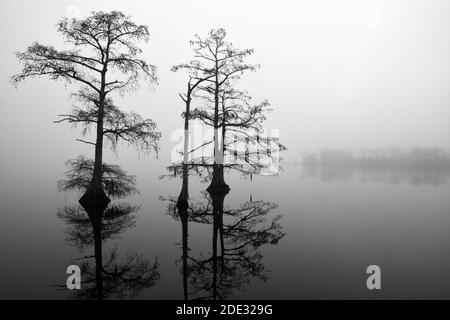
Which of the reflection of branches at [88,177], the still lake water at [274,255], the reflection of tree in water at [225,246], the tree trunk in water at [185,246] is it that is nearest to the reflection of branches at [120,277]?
the still lake water at [274,255]

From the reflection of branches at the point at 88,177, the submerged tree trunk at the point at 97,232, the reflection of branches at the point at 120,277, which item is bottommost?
the reflection of branches at the point at 120,277

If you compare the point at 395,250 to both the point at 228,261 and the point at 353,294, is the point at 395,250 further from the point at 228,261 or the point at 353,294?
the point at 228,261

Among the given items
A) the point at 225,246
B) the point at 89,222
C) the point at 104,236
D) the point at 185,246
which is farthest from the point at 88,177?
the point at 225,246

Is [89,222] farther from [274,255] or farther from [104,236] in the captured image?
[274,255]

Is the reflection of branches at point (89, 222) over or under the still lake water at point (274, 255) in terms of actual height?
over

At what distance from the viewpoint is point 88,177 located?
20469 mm

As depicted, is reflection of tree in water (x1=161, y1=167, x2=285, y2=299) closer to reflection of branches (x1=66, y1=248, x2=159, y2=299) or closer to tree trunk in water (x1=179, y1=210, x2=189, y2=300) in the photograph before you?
tree trunk in water (x1=179, y1=210, x2=189, y2=300)

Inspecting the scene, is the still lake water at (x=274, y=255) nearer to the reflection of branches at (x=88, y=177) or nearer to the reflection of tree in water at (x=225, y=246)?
the reflection of tree in water at (x=225, y=246)

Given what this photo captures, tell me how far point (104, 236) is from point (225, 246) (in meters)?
5.60

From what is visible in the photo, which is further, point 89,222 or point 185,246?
point 89,222

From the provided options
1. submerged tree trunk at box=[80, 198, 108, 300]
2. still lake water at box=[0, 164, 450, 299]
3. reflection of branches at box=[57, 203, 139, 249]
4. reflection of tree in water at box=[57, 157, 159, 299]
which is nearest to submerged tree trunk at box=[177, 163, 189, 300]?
still lake water at box=[0, 164, 450, 299]

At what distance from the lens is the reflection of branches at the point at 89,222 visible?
12.7 metres

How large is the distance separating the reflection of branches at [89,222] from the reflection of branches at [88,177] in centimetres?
146

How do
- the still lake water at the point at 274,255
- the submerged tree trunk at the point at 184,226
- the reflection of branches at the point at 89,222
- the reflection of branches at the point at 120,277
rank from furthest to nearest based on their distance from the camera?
the reflection of branches at the point at 89,222 < the submerged tree trunk at the point at 184,226 < the still lake water at the point at 274,255 < the reflection of branches at the point at 120,277
